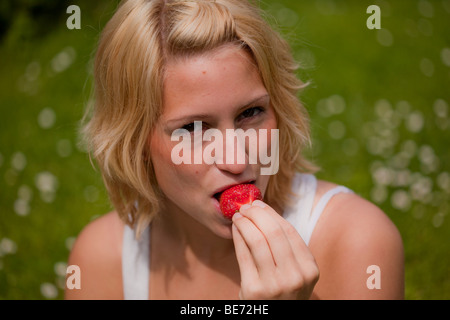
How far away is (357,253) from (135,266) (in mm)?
1056

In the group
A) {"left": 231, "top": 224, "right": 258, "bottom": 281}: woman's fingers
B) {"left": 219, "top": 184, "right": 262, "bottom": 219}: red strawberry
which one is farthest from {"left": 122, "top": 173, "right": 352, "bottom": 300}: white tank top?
{"left": 231, "top": 224, "right": 258, "bottom": 281}: woman's fingers

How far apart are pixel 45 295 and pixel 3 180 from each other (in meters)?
1.41

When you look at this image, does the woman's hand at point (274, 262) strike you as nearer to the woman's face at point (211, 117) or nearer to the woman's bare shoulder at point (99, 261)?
the woman's face at point (211, 117)

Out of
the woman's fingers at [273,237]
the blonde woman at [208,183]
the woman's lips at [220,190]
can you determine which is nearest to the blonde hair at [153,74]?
the blonde woman at [208,183]

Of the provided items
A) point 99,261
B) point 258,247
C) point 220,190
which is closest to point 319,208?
point 220,190

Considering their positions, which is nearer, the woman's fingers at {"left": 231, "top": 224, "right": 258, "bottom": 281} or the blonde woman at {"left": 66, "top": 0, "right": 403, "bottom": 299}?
the woman's fingers at {"left": 231, "top": 224, "right": 258, "bottom": 281}

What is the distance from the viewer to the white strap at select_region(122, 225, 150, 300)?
267 centimetres

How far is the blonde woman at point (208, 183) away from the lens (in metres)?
1.98

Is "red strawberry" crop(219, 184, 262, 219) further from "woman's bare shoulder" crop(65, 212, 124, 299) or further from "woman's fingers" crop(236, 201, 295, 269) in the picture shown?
"woman's bare shoulder" crop(65, 212, 124, 299)

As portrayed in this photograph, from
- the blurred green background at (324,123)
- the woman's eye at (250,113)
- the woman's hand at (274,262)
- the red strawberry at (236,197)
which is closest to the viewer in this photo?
the woman's hand at (274,262)

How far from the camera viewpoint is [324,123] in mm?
4633

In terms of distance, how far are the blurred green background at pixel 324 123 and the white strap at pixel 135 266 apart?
78cm

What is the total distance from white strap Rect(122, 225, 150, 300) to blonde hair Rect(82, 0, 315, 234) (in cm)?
16
